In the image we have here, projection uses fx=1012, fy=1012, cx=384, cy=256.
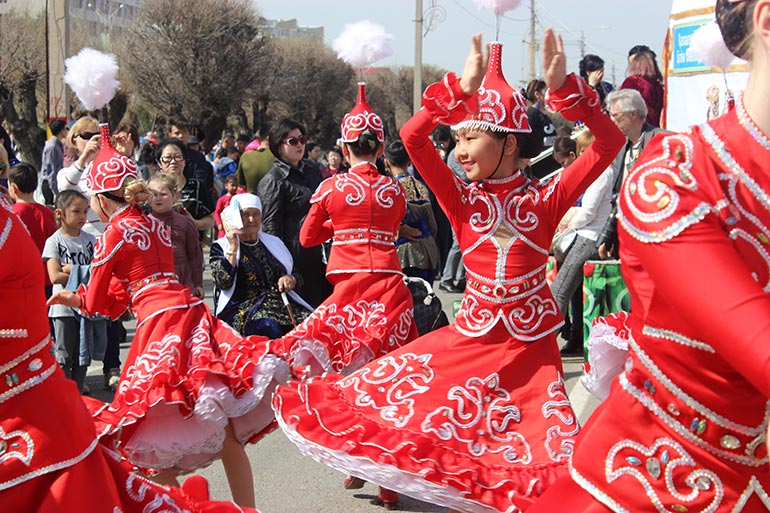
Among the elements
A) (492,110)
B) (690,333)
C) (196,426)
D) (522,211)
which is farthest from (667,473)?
(196,426)

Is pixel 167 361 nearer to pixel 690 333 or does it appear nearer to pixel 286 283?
pixel 286 283

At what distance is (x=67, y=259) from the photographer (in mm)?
7168

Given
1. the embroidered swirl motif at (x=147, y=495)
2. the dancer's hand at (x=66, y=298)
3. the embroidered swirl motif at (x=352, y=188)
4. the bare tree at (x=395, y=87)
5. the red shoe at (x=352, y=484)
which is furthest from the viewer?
the bare tree at (x=395, y=87)

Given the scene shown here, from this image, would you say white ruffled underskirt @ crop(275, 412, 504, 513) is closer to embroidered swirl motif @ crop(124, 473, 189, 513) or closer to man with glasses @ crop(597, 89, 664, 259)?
embroidered swirl motif @ crop(124, 473, 189, 513)

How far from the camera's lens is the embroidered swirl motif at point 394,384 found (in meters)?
3.86

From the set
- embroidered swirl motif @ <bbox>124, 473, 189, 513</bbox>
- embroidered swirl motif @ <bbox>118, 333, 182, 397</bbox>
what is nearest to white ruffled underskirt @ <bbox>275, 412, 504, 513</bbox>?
embroidered swirl motif @ <bbox>124, 473, 189, 513</bbox>

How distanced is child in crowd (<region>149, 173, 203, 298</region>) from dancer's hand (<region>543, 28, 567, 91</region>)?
3.49 meters

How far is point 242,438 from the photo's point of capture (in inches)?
190

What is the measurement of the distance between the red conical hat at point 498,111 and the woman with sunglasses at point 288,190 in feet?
11.0

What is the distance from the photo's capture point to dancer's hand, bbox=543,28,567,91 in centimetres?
367

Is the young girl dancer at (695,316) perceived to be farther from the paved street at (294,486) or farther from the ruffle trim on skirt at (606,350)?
the paved street at (294,486)

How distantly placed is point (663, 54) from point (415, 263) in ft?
10.0

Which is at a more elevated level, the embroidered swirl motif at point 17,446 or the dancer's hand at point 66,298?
the embroidered swirl motif at point 17,446

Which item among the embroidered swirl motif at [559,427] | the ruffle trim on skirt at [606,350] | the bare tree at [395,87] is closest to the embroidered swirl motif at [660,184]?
the ruffle trim on skirt at [606,350]
